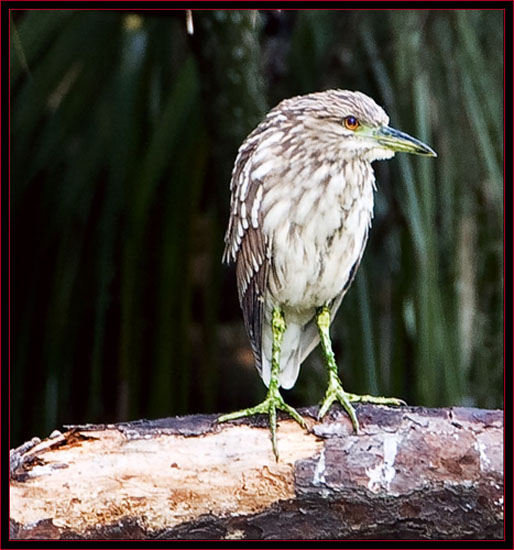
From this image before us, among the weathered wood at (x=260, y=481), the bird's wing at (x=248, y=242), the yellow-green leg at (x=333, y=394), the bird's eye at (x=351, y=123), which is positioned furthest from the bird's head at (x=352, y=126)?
the weathered wood at (x=260, y=481)

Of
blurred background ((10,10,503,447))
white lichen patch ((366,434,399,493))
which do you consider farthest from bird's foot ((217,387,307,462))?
blurred background ((10,10,503,447))

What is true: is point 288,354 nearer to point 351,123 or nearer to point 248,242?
point 248,242

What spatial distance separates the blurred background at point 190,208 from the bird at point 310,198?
44 centimetres

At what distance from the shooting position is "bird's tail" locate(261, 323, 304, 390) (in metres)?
1.99

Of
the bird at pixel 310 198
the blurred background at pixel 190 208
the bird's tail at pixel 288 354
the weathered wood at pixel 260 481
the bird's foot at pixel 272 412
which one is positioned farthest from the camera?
the blurred background at pixel 190 208

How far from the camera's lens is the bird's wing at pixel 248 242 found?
1.78 meters

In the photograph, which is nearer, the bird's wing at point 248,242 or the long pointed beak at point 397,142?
the long pointed beak at point 397,142

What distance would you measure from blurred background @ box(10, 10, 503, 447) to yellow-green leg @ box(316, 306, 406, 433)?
48 cm

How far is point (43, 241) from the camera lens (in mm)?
2701

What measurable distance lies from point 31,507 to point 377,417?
0.55m

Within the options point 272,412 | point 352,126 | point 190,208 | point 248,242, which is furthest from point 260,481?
point 190,208

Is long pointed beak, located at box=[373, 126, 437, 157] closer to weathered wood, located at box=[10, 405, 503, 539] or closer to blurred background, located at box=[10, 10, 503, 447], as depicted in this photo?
weathered wood, located at box=[10, 405, 503, 539]

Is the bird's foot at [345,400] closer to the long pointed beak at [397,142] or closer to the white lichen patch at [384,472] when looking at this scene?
the white lichen patch at [384,472]

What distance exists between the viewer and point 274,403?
1.67 meters
